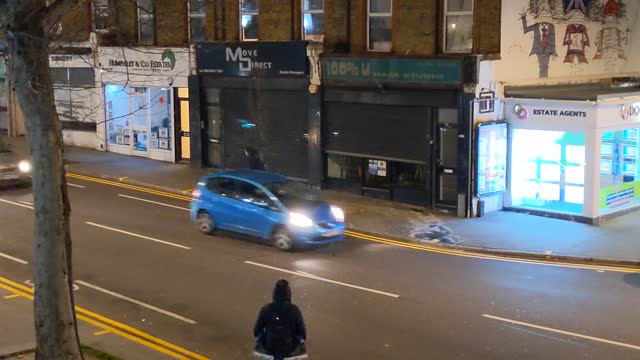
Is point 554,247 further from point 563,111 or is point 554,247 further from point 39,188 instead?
point 39,188

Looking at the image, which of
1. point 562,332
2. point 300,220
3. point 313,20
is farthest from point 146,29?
point 562,332

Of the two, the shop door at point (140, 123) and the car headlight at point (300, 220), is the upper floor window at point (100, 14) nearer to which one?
the shop door at point (140, 123)

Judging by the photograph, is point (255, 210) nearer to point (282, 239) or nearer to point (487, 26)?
point (282, 239)

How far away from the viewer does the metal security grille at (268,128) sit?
1017 inches

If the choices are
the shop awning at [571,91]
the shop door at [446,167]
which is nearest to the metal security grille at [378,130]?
the shop door at [446,167]

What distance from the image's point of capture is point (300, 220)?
1748cm

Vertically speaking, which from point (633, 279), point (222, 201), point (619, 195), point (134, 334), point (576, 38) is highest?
point (576, 38)

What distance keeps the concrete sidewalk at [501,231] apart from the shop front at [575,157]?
0.57 metres

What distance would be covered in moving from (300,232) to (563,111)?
8.20 meters

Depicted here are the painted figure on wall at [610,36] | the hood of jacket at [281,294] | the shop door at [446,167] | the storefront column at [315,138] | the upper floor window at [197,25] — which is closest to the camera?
the hood of jacket at [281,294]

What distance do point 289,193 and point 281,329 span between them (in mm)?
9741

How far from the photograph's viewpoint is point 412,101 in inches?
888

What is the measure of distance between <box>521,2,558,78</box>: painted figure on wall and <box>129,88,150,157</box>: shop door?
595 inches

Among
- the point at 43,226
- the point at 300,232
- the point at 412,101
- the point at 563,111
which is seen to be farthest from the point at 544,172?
the point at 43,226
